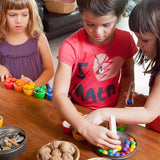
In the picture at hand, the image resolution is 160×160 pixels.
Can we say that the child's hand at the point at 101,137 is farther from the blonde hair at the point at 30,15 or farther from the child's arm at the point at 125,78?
the blonde hair at the point at 30,15

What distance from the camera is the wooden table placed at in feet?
2.70

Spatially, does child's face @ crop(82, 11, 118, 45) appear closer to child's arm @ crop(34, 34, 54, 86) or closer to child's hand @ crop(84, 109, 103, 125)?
child's hand @ crop(84, 109, 103, 125)

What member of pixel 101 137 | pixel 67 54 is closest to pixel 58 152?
pixel 101 137

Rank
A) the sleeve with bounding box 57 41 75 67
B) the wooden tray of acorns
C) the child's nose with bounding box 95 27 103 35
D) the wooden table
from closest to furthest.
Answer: the wooden tray of acorns → the wooden table → the child's nose with bounding box 95 27 103 35 → the sleeve with bounding box 57 41 75 67

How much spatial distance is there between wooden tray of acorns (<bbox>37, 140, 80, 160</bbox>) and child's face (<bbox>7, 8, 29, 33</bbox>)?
0.92m

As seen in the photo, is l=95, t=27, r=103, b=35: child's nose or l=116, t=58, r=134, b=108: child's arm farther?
l=116, t=58, r=134, b=108: child's arm

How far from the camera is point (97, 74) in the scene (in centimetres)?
116

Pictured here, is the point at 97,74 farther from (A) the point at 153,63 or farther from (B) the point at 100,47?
(A) the point at 153,63

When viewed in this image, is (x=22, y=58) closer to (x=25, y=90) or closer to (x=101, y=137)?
(x=25, y=90)

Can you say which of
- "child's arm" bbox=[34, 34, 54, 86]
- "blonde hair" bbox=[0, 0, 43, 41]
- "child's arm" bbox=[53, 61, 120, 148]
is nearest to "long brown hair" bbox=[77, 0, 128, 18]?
"child's arm" bbox=[53, 61, 120, 148]

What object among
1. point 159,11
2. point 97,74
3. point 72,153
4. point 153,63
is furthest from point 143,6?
point 72,153

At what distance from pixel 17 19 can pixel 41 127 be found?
768 mm

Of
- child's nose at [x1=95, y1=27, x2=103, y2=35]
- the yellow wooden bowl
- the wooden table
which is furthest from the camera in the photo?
the yellow wooden bowl

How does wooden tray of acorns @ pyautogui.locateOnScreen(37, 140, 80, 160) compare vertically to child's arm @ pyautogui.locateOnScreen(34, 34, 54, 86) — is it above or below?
above
